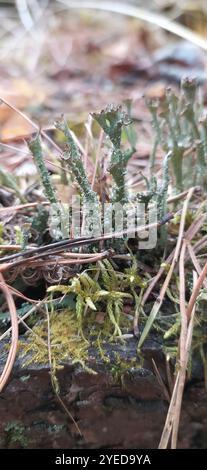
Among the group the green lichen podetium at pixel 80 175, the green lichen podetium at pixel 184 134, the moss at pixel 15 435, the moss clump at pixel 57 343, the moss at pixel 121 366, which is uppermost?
the green lichen podetium at pixel 184 134

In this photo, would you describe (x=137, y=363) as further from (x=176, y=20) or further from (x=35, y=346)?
(x=176, y=20)

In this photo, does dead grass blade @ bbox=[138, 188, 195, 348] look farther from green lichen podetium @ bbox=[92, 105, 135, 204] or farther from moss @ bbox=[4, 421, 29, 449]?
moss @ bbox=[4, 421, 29, 449]

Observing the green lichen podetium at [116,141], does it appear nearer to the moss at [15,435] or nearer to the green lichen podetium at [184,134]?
the green lichen podetium at [184,134]

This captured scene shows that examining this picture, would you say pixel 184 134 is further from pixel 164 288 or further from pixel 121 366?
pixel 121 366

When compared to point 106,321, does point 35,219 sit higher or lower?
higher

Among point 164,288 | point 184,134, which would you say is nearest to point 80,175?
point 164,288

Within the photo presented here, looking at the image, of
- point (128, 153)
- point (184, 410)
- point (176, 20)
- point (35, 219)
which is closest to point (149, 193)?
point (128, 153)

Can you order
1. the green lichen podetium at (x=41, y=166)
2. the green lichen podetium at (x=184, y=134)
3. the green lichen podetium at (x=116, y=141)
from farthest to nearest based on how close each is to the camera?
the green lichen podetium at (x=184, y=134) → the green lichen podetium at (x=41, y=166) → the green lichen podetium at (x=116, y=141)

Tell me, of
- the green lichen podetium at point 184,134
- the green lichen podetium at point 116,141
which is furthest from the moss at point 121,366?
the green lichen podetium at point 184,134
